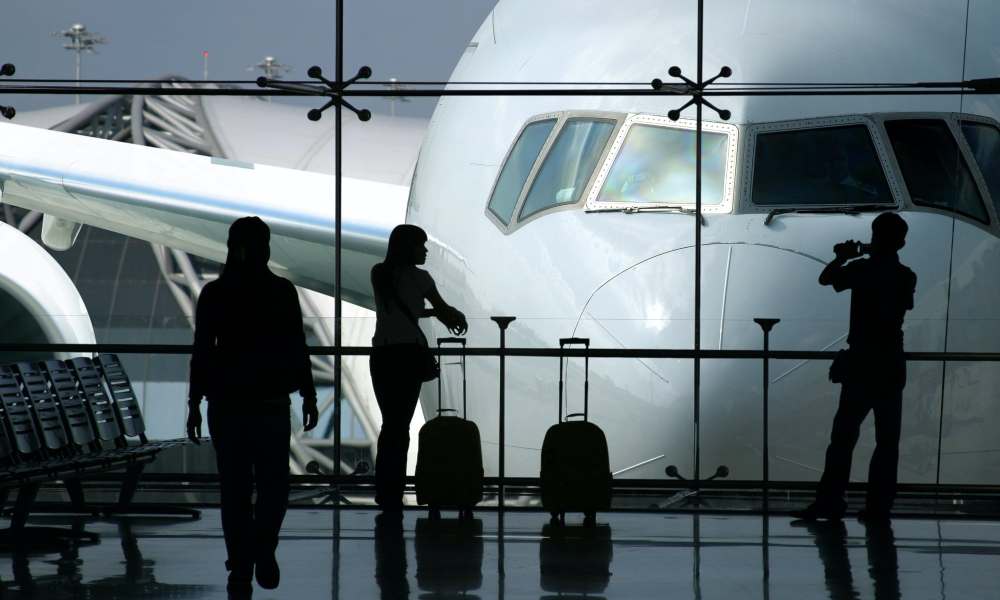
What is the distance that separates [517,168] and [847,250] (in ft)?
6.98

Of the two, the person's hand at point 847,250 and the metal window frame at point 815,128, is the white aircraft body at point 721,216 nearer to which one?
the metal window frame at point 815,128

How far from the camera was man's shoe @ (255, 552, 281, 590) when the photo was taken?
4.72 m

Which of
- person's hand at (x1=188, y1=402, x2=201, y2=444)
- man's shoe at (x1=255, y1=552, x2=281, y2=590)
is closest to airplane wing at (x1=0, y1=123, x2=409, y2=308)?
person's hand at (x1=188, y1=402, x2=201, y2=444)

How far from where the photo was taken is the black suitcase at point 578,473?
6.52 metres

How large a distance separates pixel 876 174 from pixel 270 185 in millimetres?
5031

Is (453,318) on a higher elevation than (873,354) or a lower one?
higher

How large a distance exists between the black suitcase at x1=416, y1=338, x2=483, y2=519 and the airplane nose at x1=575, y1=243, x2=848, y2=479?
2.05 feet

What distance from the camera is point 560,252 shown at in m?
7.06

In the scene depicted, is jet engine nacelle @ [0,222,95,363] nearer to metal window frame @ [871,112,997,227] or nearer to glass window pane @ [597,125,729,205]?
glass window pane @ [597,125,729,205]

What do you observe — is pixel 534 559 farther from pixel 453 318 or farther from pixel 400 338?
pixel 400 338

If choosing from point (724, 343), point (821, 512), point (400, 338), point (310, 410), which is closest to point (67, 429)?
point (400, 338)

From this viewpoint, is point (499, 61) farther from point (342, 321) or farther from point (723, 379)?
point (723, 379)

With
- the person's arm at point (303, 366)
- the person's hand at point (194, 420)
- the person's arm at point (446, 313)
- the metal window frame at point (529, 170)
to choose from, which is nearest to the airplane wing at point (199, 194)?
the metal window frame at point (529, 170)

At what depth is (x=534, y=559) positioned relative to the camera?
5.62 metres
